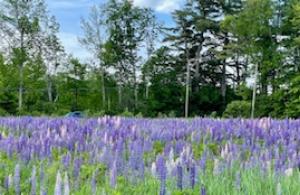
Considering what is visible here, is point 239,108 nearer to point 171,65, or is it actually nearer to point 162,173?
point 171,65

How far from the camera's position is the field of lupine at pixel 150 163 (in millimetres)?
3582

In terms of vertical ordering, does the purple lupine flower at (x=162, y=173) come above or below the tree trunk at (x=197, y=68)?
below

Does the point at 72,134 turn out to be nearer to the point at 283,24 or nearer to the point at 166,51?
the point at 283,24

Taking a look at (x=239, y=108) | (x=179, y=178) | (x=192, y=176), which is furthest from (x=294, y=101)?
(x=179, y=178)

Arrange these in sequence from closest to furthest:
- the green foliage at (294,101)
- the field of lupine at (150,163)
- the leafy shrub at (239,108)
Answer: the field of lupine at (150,163), the green foliage at (294,101), the leafy shrub at (239,108)

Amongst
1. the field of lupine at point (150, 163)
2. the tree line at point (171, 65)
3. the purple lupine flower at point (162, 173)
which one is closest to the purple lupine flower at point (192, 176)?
the field of lupine at point (150, 163)

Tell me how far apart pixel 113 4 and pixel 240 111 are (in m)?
17.1

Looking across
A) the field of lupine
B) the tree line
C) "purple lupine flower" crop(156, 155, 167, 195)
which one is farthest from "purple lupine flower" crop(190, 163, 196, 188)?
the tree line

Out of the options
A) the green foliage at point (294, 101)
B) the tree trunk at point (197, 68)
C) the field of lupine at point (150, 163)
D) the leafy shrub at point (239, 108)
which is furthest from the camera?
the tree trunk at point (197, 68)

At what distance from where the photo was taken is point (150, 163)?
478 cm

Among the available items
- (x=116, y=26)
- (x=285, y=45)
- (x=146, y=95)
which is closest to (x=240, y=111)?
(x=285, y=45)

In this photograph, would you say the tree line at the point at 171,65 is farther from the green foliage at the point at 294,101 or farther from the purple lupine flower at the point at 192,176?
the purple lupine flower at the point at 192,176

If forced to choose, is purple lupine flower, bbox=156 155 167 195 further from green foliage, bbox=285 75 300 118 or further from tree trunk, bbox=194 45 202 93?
tree trunk, bbox=194 45 202 93

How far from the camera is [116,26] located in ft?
179
